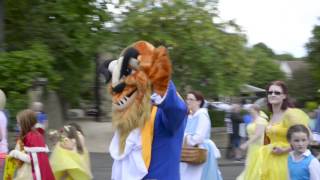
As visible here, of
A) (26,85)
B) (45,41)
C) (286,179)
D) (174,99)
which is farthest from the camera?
(45,41)

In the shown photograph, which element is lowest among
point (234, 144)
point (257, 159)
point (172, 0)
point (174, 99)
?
point (234, 144)

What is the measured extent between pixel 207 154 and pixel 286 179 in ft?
6.89

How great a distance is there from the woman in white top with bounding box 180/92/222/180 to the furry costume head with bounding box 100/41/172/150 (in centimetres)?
326

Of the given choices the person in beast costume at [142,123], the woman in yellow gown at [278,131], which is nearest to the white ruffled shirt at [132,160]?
the person in beast costume at [142,123]

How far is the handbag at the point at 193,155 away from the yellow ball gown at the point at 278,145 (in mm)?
1263

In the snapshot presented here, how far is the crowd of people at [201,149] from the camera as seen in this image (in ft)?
19.6

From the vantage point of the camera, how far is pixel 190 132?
852 centimetres

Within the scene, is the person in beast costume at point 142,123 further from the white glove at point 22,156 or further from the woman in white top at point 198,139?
the woman in white top at point 198,139

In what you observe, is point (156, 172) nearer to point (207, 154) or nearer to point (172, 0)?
point (207, 154)

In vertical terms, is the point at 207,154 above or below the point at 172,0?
below

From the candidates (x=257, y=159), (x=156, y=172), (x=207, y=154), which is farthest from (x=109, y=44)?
(x=156, y=172)

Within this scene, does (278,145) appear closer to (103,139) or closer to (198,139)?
(198,139)

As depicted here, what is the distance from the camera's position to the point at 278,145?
691cm

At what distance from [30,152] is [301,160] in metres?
3.13
